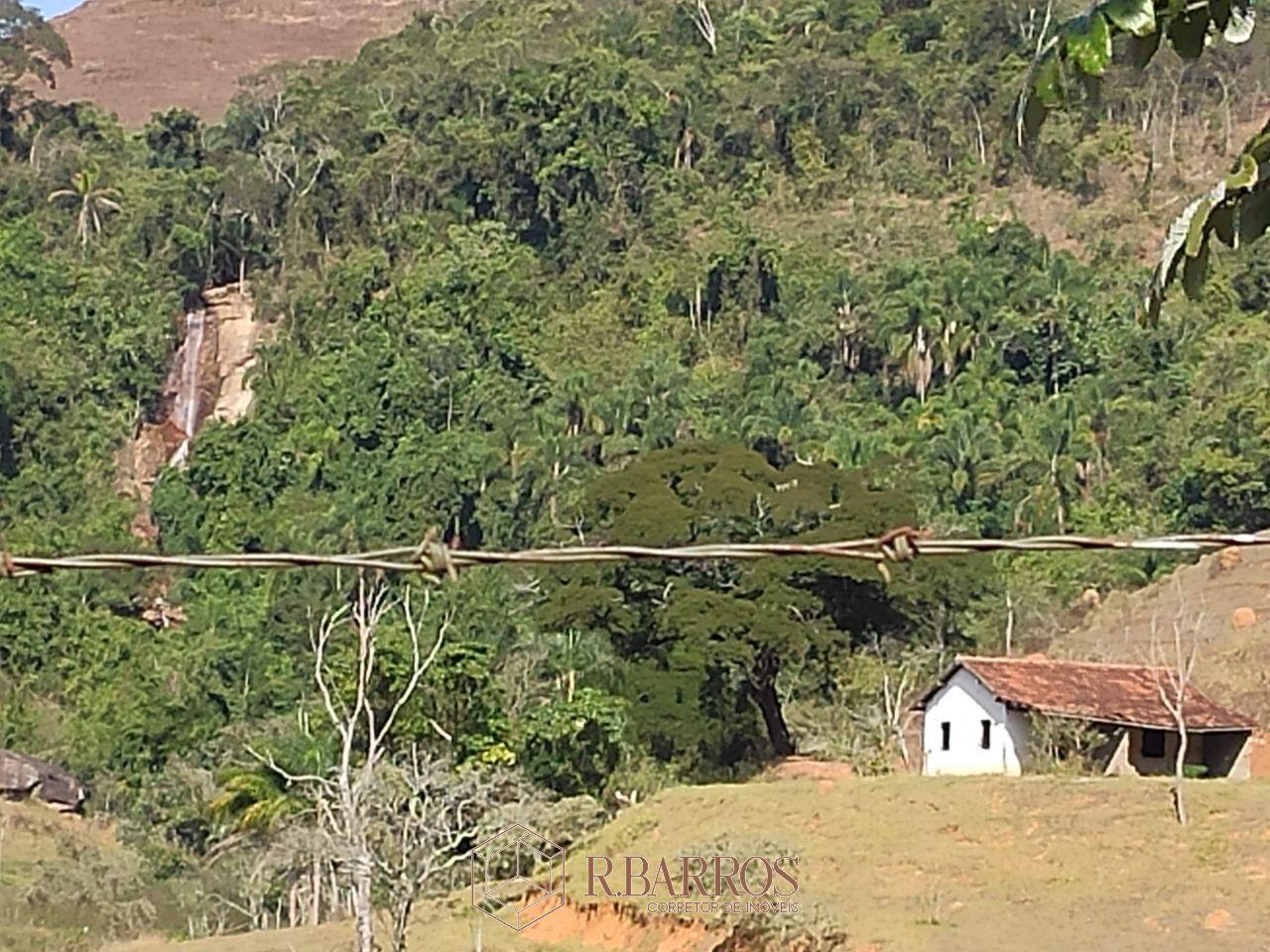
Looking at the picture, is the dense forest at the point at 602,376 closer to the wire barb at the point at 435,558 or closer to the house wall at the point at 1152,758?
the house wall at the point at 1152,758

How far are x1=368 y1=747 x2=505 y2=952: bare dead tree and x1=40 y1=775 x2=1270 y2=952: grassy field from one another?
0.82 m

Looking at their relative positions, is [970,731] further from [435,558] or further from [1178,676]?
[435,558]

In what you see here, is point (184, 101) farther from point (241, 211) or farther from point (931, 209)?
point (931, 209)

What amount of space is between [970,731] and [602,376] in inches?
824

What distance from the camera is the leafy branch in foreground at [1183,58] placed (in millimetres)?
1806

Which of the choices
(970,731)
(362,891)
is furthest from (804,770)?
(362,891)

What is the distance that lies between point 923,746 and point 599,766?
154 inches

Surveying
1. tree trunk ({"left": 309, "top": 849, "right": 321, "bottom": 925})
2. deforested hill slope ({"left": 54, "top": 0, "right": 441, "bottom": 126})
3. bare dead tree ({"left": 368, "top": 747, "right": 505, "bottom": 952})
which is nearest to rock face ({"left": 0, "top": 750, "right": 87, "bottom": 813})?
tree trunk ({"left": 309, "top": 849, "right": 321, "bottom": 925})

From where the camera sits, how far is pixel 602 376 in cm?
4316

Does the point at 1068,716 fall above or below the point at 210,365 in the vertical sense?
below

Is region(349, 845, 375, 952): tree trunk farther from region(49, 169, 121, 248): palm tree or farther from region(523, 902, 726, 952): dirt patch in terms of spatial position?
region(49, 169, 121, 248): palm tree

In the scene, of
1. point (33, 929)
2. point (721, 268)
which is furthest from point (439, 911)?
point (721, 268)

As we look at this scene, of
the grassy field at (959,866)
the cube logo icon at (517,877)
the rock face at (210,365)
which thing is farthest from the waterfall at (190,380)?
the cube logo icon at (517,877)

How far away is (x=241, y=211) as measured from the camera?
5059cm
